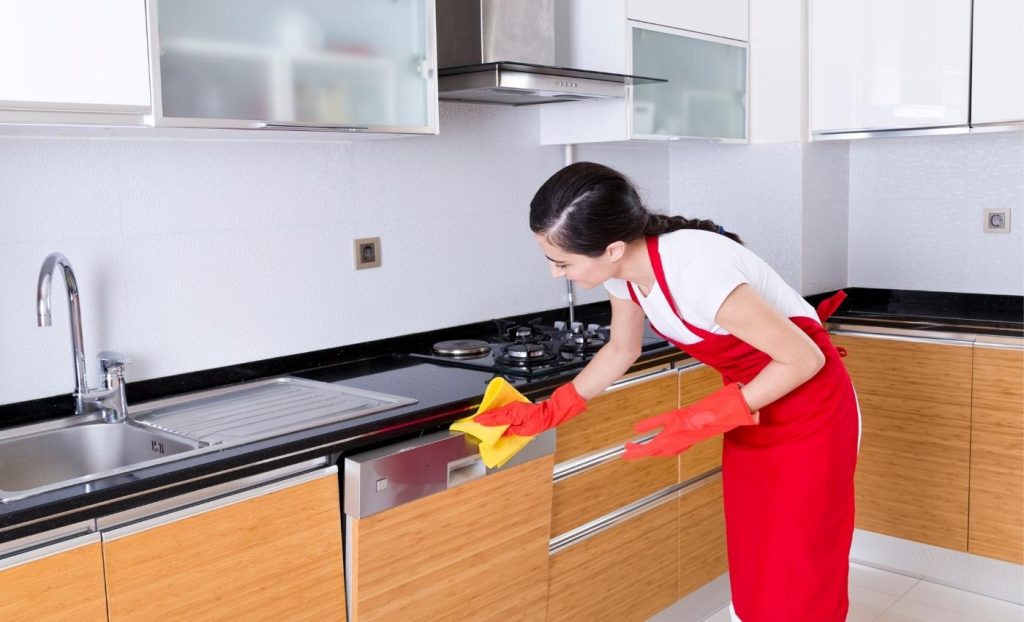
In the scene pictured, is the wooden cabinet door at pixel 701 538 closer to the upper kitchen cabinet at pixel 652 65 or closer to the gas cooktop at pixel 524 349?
the gas cooktop at pixel 524 349

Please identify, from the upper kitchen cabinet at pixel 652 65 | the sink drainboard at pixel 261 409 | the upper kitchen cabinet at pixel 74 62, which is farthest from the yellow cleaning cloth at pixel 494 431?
the upper kitchen cabinet at pixel 652 65

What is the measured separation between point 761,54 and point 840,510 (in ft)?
6.59

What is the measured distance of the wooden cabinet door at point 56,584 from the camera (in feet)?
4.66

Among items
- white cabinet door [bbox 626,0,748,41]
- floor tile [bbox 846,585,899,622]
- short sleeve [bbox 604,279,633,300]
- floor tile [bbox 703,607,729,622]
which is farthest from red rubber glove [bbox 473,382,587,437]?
floor tile [bbox 846,585,899,622]

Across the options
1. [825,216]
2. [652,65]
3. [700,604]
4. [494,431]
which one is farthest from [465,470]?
[825,216]

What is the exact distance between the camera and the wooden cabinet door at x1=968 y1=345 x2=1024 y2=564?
3051 mm

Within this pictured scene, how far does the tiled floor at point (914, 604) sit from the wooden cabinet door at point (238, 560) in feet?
5.41

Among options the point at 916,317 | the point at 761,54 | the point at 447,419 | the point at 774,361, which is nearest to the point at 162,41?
the point at 447,419

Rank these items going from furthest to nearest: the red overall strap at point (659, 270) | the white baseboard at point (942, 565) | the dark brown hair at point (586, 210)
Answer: the white baseboard at point (942, 565) < the red overall strap at point (659, 270) < the dark brown hair at point (586, 210)

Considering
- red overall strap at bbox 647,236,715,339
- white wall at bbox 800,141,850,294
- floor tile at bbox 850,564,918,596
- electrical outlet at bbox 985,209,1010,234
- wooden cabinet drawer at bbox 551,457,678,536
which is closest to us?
red overall strap at bbox 647,236,715,339

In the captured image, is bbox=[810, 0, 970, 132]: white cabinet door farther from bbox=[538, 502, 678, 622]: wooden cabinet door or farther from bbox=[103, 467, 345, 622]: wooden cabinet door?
bbox=[103, 467, 345, 622]: wooden cabinet door

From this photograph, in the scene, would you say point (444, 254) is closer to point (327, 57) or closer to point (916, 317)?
point (327, 57)

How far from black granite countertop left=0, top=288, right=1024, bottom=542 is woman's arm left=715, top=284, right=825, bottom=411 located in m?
0.59

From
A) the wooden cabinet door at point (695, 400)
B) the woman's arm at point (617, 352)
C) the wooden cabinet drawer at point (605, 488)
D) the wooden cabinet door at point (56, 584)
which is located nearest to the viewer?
the wooden cabinet door at point (56, 584)
